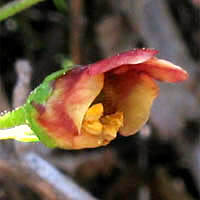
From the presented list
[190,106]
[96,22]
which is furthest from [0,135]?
[96,22]

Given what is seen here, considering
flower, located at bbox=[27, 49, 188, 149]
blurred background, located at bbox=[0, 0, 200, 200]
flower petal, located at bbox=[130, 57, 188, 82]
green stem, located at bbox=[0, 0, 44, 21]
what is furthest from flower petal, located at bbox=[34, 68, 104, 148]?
blurred background, located at bbox=[0, 0, 200, 200]

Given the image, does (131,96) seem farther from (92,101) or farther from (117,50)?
(117,50)

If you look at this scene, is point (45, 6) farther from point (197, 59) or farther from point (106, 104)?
point (106, 104)

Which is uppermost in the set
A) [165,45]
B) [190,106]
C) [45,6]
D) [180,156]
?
[45,6]

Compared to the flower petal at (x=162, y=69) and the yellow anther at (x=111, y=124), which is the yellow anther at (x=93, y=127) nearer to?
the yellow anther at (x=111, y=124)

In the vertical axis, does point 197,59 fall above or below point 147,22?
below

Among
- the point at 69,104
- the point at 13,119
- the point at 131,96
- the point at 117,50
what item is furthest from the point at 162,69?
the point at 117,50

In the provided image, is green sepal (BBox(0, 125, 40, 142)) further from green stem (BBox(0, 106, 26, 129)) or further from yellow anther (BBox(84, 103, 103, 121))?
yellow anther (BBox(84, 103, 103, 121))
